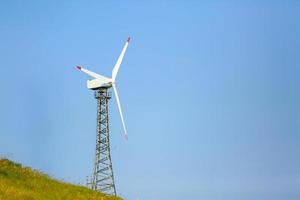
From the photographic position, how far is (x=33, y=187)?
3462 cm

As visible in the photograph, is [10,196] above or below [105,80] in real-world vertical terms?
below

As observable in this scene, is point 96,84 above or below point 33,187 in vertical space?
above

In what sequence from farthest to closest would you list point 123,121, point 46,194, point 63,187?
point 123,121 → point 63,187 → point 46,194

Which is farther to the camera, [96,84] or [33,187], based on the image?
[96,84]

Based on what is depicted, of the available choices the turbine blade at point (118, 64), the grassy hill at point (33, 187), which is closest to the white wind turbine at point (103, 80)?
the turbine blade at point (118, 64)

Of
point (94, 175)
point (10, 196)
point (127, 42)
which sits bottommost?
point (10, 196)

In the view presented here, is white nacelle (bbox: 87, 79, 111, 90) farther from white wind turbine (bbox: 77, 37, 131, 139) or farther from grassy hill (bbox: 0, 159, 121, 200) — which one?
grassy hill (bbox: 0, 159, 121, 200)

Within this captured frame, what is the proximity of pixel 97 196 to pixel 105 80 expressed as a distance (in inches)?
2684

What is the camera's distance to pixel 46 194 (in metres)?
33.6

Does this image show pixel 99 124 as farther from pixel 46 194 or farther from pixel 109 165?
pixel 46 194

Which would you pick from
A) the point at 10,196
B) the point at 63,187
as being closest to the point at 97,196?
the point at 63,187

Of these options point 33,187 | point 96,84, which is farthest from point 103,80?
point 33,187

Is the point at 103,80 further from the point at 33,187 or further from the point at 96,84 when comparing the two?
the point at 33,187

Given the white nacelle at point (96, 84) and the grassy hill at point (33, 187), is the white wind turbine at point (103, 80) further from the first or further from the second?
the grassy hill at point (33, 187)
